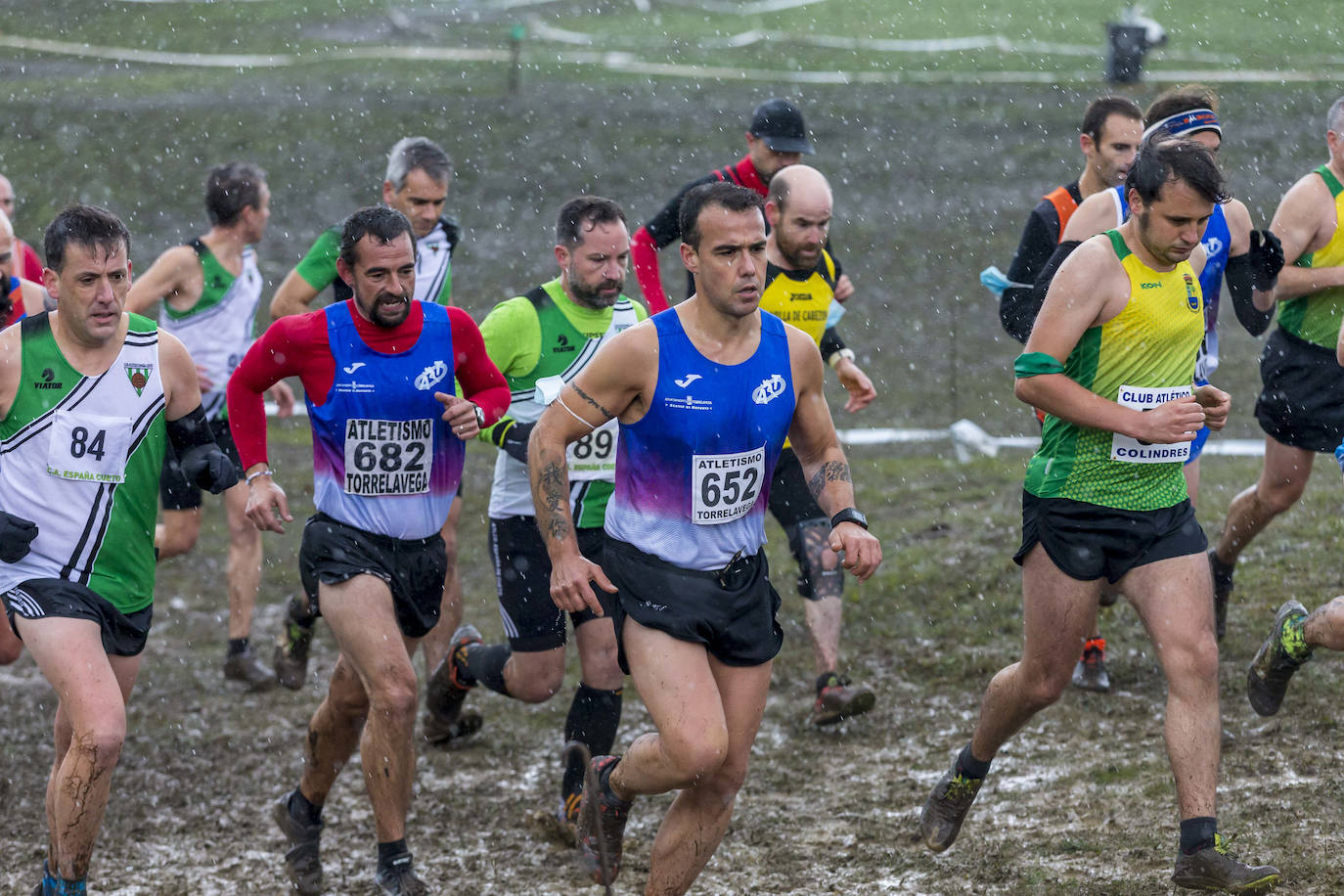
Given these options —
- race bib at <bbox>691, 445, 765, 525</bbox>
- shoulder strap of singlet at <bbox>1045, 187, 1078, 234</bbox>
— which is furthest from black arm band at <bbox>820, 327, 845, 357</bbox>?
race bib at <bbox>691, 445, 765, 525</bbox>

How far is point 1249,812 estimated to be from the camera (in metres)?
5.69

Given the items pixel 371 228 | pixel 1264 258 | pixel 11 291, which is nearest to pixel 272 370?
pixel 371 228

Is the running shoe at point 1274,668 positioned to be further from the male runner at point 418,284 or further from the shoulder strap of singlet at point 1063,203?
the male runner at point 418,284

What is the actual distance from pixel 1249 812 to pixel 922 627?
3012mm

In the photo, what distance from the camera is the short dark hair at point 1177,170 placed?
4871 mm

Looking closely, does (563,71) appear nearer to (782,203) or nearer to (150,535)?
(782,203)

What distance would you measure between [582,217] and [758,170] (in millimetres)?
1951

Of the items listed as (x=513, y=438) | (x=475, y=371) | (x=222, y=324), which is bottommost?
(x=513, y=438)

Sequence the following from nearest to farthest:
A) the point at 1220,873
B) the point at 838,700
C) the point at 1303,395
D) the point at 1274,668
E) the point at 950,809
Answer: the point at 1220,873, the point at 950,809, the point at 1274,668, the point at 1303,395, the point at 838,700

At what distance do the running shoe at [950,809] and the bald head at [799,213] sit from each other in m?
2.66

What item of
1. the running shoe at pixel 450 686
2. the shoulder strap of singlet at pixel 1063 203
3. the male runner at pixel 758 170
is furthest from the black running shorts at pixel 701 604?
the male runner at pixel 758 170

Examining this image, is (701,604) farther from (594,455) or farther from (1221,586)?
(1221,586)

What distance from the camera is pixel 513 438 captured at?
6.34 metres

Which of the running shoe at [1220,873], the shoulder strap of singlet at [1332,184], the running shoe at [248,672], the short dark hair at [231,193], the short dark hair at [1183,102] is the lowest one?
the running shoe at [248,672]
